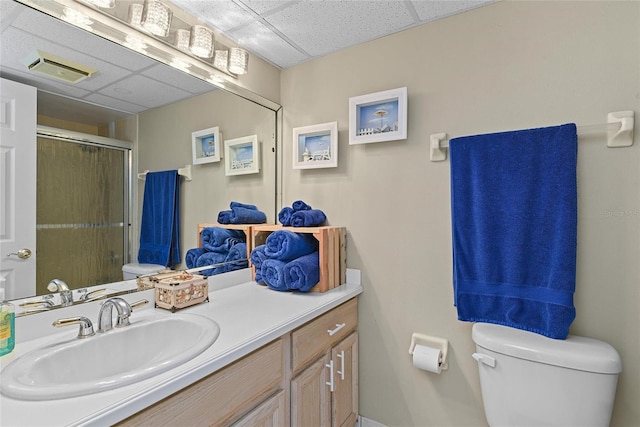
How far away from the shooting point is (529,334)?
1.20 metres

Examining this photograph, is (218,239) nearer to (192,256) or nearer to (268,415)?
(192,256)

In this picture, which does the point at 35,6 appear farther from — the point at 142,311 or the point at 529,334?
the point at 529,334

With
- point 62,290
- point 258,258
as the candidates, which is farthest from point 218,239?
point 62,290

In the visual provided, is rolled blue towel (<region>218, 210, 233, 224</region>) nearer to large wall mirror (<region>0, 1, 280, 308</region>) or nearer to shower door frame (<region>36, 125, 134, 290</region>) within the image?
large wall mirror (<region>0, 1, 280, 308</region>)

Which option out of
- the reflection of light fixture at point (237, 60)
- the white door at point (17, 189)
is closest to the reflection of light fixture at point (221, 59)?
the reflection of light fixture at point (237, 60)

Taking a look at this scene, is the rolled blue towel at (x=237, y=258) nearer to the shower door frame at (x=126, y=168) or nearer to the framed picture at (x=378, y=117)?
the shower door frame at (x=126, y=168)

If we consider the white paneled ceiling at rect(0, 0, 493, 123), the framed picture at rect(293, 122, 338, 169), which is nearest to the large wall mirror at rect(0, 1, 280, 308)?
the white paneled ceiling at rect(0, 0, 493, 123)

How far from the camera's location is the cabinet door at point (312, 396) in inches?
47.0

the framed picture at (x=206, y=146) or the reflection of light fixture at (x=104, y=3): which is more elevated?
the reflection of light fixture at (x=104, y=3)

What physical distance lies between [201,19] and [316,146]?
0.83 meters

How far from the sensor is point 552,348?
1.11 m

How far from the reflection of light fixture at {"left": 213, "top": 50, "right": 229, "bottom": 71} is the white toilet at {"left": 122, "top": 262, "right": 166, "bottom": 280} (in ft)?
3.37

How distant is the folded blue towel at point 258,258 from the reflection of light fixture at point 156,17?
3.46 feet

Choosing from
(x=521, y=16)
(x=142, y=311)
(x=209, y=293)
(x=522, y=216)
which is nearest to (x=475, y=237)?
(x=522, y=216)
